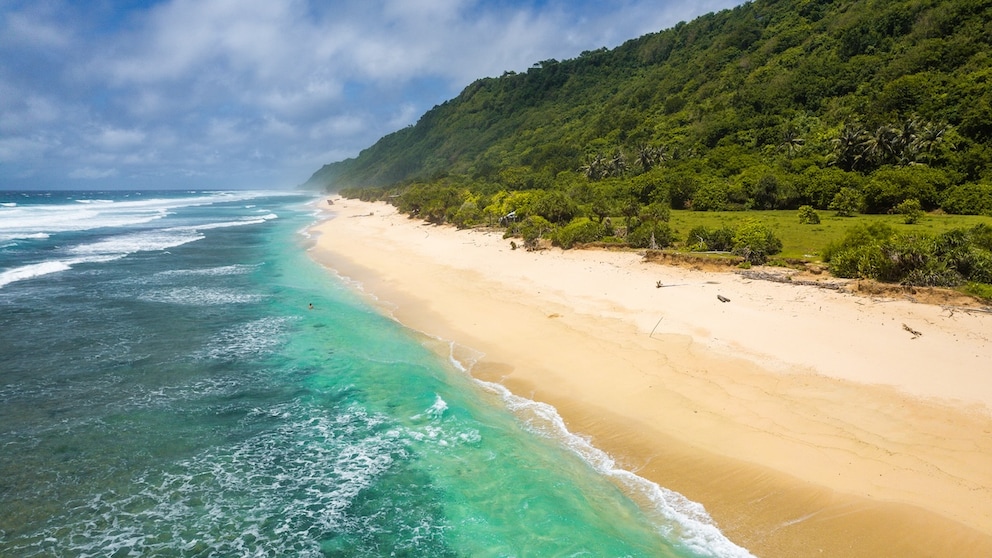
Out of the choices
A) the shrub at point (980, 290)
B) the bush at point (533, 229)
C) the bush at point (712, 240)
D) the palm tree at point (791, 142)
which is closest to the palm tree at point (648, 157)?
the palm tree at point (791, 142)

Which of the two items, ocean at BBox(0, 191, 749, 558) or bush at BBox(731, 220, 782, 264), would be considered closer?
ocean at BBox(0, 191, 749, 558)

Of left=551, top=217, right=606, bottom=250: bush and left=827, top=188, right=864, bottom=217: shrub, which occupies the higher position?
left=827, top=188, right=864, bottom=217: shrub

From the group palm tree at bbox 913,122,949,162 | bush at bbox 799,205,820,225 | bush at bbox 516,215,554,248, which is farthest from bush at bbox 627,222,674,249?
palm tree at bbox 913,122,949,162

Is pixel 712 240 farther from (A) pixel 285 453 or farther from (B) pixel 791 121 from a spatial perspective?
(B) pixel 791 121

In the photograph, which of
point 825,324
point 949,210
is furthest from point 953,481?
point 949,210

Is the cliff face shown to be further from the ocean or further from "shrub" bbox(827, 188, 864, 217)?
the ocean

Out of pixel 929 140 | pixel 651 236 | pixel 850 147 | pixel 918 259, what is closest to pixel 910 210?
pixel 929 140

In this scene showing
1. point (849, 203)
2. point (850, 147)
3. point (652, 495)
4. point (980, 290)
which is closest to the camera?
point (652, 495)
